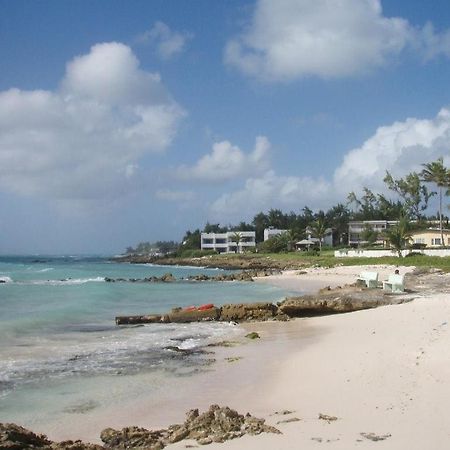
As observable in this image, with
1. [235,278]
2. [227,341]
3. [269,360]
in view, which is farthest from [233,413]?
[235,278]

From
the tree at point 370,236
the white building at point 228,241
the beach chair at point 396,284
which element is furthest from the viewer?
the white building at point 228,241

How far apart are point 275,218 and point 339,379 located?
12221 cm

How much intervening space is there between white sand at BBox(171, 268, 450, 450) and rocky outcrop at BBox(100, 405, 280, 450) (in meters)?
0.26

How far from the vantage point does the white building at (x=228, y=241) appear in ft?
402

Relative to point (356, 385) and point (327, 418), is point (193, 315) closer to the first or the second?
point (356, 385)

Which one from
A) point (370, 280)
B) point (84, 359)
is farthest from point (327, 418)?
point (370, 280)

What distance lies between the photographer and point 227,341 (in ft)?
52.1

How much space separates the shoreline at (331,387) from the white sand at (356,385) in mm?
16

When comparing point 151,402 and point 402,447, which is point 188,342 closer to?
point 151,402

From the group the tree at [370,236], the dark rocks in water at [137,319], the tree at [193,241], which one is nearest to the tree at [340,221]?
the tree at [370,236]

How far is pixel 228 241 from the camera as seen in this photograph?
126m

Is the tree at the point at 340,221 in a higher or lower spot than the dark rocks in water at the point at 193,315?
higher

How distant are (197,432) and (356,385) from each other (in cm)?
334

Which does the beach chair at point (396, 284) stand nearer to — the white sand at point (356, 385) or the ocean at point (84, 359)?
the white sand at point (356, 385)
